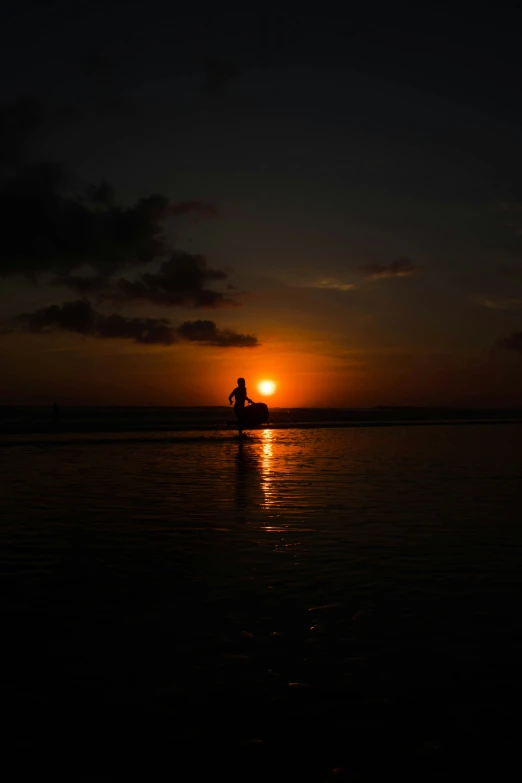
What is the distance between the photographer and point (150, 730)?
14.0 ft

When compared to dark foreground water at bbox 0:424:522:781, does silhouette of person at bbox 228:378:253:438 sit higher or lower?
higher

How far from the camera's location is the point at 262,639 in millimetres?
5738

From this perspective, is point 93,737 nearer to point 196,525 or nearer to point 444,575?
point 444,575

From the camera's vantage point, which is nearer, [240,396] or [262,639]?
[262,639]

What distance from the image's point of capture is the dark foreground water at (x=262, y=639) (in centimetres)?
Answer: 407

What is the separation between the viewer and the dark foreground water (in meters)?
4.07

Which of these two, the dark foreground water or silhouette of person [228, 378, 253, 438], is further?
silhouette of person [228, 378, 253, 438]

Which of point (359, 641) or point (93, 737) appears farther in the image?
point (359, 641)

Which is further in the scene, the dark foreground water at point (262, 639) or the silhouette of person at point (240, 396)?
the silhouette of person at point (240, 396)

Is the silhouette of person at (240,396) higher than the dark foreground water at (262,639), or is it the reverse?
the silhouette of person at (240,396)

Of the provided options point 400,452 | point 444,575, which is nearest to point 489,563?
point 444,575

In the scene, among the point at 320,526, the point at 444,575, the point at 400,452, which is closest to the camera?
the point at 444,575

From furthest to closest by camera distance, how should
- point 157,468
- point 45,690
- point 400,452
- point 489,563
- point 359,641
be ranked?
point 400,452
point 157,468
point 489,563
point 359,641
point 45,690

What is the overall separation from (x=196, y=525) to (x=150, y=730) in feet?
22.1
